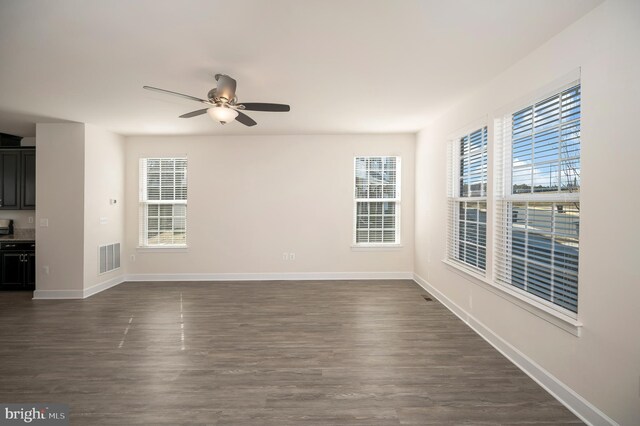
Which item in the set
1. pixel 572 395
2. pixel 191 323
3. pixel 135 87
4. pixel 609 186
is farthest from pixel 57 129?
pixel 572 395

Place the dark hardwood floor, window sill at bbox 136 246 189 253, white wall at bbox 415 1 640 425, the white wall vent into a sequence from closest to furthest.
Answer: white wall at bbox 415 1 640 425 < the dark hardwood floor < the white wall vent < window sill at bbox 136 246 189 253

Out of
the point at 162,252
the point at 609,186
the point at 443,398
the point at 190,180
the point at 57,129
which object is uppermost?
the point at 57,129

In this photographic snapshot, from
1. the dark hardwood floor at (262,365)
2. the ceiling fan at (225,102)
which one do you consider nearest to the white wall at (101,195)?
the dark hardwood floor at (262,365)

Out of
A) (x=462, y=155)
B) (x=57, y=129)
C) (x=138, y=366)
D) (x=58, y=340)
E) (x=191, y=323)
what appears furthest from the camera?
(x=57, y=129)

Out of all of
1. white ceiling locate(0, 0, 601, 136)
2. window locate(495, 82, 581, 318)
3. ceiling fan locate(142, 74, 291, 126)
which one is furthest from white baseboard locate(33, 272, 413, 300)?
ceiling fan locate(142, 74, 291, 126)

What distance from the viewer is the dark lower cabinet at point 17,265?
5.11m

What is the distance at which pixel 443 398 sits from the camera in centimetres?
231

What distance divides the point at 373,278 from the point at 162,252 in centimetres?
414

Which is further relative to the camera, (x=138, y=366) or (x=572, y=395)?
(x=138, y=366)

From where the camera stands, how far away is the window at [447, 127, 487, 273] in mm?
3549

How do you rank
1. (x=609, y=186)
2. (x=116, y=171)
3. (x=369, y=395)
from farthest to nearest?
(x=116, y=171)
(x=369, y=395)
(x=609, y=186)

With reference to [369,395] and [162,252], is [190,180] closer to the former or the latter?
[162,252]

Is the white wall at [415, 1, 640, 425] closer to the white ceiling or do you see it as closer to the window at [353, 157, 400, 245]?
the white ceiling

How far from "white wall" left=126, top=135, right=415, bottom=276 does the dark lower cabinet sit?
1.42m
